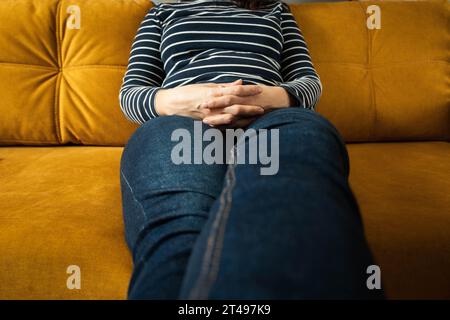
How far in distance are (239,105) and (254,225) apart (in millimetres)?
357

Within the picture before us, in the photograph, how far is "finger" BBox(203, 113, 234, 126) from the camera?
706 millimetres

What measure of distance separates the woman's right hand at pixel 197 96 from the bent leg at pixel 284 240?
0.26 m

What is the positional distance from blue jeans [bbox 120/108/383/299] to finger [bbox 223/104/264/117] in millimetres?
101

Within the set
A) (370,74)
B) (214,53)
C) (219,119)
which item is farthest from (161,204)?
(370,74)

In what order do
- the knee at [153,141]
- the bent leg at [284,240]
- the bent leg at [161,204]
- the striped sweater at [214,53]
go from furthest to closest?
the striped sweater at [214,53] → the knee at [153,141] → the bent leg at [161,204] → the bent leg at [284,240]

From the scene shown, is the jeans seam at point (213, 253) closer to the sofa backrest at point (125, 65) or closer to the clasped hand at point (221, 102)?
the clasped hand at point (221, 102)

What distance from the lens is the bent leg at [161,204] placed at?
1.51ft

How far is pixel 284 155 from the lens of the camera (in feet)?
1.58

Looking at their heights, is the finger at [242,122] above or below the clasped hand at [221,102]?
below

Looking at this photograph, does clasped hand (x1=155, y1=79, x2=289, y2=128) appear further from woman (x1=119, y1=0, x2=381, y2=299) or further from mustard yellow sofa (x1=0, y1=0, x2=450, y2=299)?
mustard yellow sofa (x1=0, y1=0, x2=450, y2=299)

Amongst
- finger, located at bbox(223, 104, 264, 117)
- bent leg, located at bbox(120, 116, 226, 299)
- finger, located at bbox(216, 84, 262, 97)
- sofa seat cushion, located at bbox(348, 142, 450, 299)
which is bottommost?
sofa seat cushion, located at bbox(348, 142, 450, 299)

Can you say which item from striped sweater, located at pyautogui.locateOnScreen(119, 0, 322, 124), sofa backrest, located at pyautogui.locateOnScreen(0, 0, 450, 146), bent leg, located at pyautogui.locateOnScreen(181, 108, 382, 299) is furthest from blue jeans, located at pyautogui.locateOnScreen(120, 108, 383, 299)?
sofa backrest, located at pyautogui.locateOnScreen(0, 0, 450, 146)

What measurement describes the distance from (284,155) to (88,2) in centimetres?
90

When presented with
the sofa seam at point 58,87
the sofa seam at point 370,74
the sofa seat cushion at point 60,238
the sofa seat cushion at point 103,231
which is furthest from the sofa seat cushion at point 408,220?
the sofa seam at point 58,87
